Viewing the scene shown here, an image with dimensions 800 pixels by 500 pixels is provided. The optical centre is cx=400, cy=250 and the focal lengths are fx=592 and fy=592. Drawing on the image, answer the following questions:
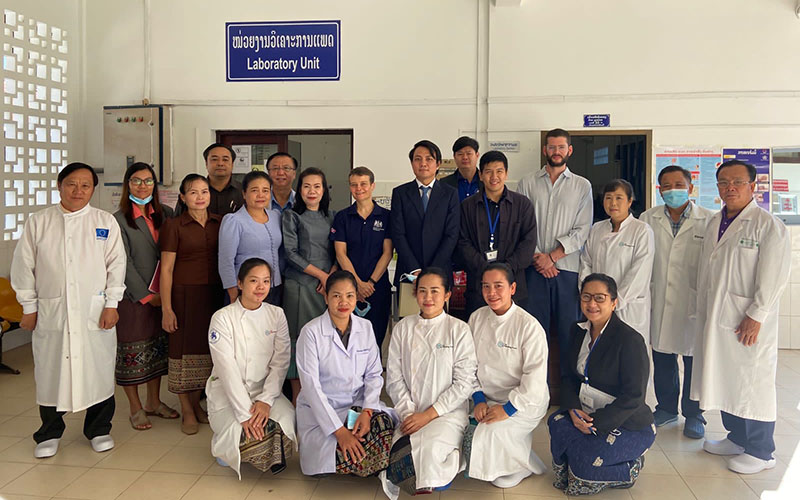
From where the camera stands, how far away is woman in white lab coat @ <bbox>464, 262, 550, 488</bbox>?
2.76m

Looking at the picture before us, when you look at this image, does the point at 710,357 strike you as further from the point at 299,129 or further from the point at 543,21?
the point at 299,129

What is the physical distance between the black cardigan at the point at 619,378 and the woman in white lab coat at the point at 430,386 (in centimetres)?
55

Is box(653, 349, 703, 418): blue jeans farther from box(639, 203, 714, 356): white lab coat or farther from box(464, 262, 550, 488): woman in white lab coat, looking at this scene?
box(464, 262, 550, 488): woman in white lab coat

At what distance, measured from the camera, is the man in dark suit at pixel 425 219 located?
137 inches

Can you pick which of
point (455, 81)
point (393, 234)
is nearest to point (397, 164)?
point (455, 81)

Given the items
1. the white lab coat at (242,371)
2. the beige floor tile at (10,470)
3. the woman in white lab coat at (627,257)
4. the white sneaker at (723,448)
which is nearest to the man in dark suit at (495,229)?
the woman in white lab coat at (627,257)

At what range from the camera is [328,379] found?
291 centimetres

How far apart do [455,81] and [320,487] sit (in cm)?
401

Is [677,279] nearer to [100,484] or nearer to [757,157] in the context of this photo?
[757,157]

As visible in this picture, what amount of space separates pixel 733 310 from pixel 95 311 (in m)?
3.36

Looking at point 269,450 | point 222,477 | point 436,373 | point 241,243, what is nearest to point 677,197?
point 436,373

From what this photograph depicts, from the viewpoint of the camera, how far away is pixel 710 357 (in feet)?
10.1

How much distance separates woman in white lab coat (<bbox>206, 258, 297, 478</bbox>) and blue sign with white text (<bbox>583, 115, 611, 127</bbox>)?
365cm

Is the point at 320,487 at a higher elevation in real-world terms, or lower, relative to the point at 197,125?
lower
